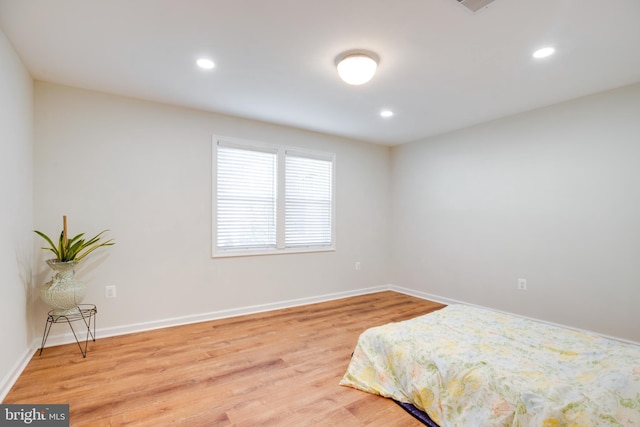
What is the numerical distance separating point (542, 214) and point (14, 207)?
5.07m

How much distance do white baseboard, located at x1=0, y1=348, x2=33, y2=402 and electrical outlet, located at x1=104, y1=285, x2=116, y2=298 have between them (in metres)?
0.68

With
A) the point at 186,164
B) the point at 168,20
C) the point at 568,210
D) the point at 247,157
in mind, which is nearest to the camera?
the point at 168,20

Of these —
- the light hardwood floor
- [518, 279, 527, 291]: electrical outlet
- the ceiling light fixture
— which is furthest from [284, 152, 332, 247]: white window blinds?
[518, 279, 527, 291]: electrical outlet

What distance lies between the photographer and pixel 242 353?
9.02 feet

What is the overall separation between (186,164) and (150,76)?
1045 mm

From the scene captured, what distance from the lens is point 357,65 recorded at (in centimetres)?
239

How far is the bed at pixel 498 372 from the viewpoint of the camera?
4.38ft

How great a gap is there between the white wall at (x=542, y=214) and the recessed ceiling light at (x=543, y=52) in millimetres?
1326

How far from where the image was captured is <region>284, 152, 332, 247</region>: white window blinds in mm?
4348

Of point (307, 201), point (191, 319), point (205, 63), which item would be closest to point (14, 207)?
point (205, 63)

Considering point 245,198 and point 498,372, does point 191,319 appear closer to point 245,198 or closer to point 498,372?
A: point 245,198

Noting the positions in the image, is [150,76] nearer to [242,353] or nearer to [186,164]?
[186,164]

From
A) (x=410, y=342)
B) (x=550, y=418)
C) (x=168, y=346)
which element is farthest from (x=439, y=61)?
(x=168, y=346)

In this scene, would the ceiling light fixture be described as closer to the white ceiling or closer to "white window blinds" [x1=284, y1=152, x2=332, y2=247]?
the white ceiling
